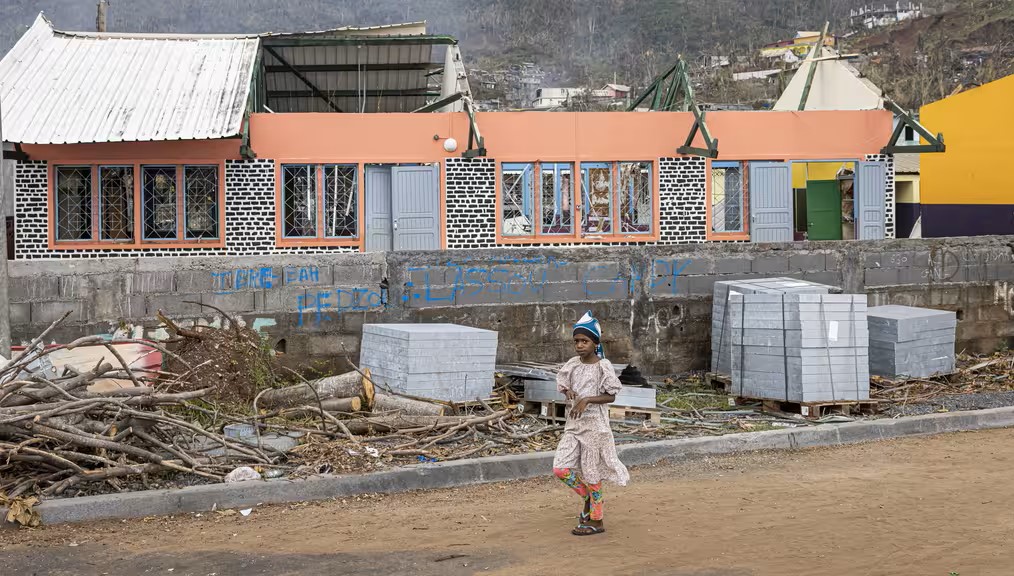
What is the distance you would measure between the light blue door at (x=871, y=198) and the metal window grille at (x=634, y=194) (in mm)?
3880

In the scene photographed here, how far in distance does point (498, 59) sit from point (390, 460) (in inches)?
2622

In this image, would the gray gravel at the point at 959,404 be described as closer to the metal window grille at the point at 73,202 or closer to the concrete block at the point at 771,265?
the concrete block at the point at 771,265

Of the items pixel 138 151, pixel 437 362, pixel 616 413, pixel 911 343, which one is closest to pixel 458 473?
pixel 437 362

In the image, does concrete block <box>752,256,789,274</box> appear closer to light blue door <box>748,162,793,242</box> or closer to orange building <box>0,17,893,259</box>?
orange building <box>0,17,893,259</box>

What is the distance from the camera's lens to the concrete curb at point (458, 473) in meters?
6.94

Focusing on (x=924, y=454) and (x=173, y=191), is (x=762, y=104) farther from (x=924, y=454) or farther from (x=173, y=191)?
(x=924, y=454)

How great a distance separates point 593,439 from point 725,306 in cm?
572

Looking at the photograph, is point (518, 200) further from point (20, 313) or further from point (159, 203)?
point (20, 313)

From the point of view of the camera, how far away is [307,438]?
844cm

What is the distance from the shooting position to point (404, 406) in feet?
30.9

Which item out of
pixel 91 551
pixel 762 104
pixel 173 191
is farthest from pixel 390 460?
pixel 762 104

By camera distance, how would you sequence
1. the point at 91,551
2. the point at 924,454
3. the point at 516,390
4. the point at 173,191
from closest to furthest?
the point at 91,551 → the point at 924,454 → the point at 516,390 → the point at 173,191

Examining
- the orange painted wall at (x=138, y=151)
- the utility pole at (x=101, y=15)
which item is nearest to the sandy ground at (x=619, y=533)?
the orange painted wall at (x=138, y=151)

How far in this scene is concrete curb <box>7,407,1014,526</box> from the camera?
694 cm
